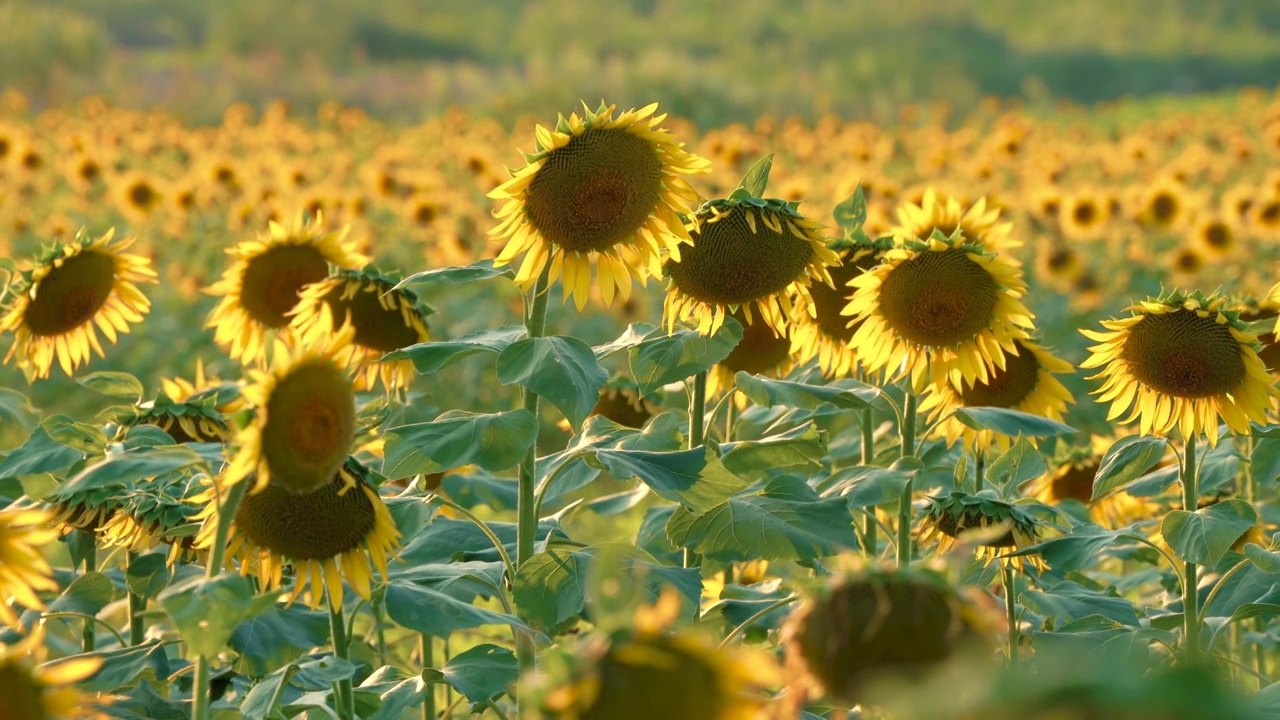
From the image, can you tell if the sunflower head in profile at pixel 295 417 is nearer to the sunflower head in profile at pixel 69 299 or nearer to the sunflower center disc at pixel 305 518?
the sunflower center disc at pixel 305 518

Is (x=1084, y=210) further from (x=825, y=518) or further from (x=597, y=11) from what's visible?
(x=597, y=11)

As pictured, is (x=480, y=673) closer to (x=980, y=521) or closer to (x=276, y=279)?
(x=980, y=521)

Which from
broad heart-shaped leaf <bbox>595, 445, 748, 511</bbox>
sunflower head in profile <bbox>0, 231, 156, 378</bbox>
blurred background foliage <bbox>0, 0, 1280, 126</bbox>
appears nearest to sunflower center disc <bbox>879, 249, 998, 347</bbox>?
broad heart-shaped leaf <bbox>595, 445, 748, 511</bbox>

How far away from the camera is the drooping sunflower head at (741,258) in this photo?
94.7 inches

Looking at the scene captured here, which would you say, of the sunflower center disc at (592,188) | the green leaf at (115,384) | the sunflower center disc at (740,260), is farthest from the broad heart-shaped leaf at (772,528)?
the green leaf at (115,384)

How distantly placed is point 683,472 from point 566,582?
0.74 ft

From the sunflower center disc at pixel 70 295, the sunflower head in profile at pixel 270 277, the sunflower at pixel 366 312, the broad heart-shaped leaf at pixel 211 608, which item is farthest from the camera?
the sunflower head in profile at pixel 270 277

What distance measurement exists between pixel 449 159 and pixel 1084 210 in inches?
186

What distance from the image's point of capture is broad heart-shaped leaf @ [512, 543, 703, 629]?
209 cm

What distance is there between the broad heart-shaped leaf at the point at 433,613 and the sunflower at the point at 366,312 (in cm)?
68

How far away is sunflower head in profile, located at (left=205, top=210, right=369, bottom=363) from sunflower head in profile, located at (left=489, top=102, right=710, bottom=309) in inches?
27.2

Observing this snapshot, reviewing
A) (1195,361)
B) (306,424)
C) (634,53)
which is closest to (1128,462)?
(1195,361)

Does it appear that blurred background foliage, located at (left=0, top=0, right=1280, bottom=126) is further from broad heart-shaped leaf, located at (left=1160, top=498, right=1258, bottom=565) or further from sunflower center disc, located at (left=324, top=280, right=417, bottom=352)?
broad heart-shaped leaf, located at (left=1160, top=498, right=1258, bottom=565)

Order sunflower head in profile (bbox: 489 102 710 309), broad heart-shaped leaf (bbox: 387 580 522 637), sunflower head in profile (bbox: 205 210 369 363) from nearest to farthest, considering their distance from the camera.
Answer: broad heart-shaped leaf (bbox: 387 580 522 637) → sunflower head in profile (bbox: 489 102 710 309) → sunflower head in profile (bbox: 205 210 369 363)
